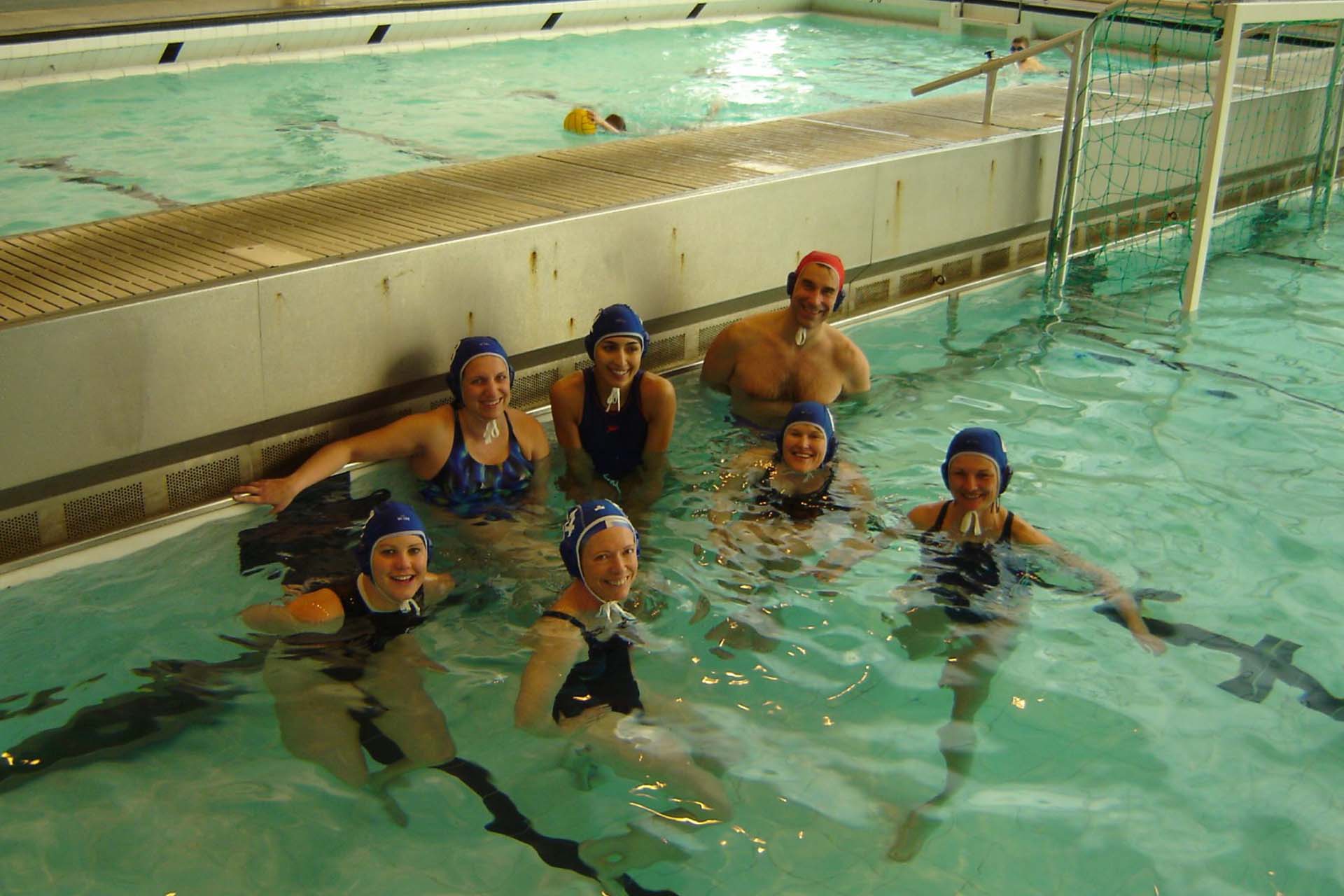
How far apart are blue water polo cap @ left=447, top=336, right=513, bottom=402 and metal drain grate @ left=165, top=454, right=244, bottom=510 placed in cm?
87

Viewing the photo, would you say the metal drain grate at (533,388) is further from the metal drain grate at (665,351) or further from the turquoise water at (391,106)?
the turquoise water at (391,106)

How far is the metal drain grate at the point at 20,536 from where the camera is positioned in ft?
13.5

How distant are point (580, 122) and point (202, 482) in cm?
623

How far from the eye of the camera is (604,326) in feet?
16.0

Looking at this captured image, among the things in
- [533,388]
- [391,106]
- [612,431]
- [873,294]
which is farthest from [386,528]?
[391,106]

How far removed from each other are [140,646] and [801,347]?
304cm

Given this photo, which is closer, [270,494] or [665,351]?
[270,494]

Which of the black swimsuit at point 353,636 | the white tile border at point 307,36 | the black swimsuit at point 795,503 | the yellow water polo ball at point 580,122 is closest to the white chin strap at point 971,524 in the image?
the black swimsuit at point 795,503

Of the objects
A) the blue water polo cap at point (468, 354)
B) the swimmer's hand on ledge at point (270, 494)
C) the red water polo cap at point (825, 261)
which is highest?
the red water polo cap at point (825, 261)

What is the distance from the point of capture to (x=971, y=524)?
4.29 meters

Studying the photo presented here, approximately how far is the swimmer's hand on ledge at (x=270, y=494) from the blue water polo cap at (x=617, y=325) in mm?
1280

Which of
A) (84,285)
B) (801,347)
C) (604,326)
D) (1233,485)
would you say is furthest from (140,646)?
(1233,485)

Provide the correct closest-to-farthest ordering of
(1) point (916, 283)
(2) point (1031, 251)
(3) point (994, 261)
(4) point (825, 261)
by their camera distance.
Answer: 1. (4) point (825, 261)
2. (1) point (916, 283)
3. (3) point (994, 261)
4. (2) point (1031, 251)

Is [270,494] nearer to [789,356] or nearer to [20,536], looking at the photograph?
[20,536]
